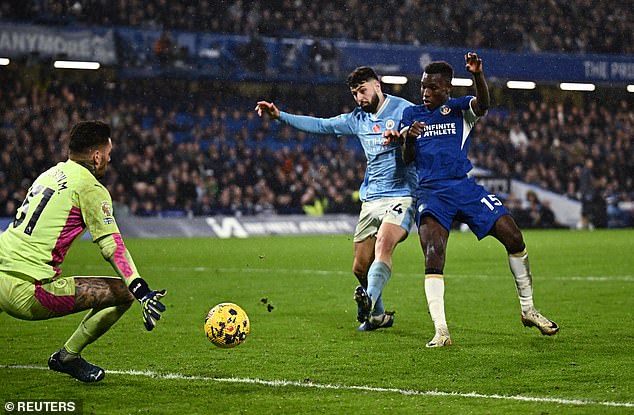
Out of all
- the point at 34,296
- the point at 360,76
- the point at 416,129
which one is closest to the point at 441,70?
the point at 416,129

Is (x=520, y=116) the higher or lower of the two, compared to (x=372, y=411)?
lower

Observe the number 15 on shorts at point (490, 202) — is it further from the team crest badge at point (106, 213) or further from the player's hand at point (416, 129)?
the team crest badge at point (106, 213)

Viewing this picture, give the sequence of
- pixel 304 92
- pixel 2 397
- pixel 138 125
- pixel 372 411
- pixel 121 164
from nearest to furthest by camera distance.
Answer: pixel 372 411 < pixel 2 397 < pixel 121 164 < pixel 138 125 < pixel 304 92

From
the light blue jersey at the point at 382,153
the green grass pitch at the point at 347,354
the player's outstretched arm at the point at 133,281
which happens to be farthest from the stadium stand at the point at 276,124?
the player's outstretched arm at the point at 133,281

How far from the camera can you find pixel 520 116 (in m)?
36.6

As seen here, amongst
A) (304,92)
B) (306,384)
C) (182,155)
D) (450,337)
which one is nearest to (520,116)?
(304,92)

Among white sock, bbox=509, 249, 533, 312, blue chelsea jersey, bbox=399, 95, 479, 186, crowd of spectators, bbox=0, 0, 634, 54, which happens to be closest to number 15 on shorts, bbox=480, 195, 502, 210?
blue chelsea jersey, bbox=399, 95, 479, 186

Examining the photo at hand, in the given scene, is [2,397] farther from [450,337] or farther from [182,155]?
[182,155]

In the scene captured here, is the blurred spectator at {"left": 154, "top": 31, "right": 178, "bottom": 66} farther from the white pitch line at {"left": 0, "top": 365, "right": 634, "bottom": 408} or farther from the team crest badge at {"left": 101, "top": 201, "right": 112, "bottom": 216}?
the team crest badge at {"left": 101, "top": 201, "right": 112, "bottom": 216}

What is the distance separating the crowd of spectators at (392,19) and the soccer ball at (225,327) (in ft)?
76.6

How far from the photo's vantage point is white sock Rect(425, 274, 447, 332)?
784cm

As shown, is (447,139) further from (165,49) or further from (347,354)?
(165,49)

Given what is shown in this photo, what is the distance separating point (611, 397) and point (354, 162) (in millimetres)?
26210

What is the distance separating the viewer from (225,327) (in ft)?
22.8
